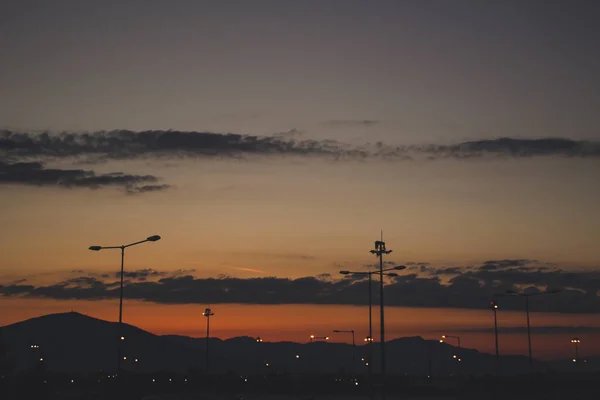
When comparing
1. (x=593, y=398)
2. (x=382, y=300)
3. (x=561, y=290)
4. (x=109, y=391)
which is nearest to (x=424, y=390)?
(x=561, y=290)

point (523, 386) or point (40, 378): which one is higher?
point (40, 378)

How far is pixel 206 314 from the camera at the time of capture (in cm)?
11619

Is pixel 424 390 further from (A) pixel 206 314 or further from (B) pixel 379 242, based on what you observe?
(B) pixel 379 242

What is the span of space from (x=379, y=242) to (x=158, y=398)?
73.5 feet

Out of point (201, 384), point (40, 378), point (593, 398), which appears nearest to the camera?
point (40, 378)

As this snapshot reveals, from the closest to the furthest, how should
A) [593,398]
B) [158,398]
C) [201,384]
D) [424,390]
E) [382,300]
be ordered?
[158,398] < [382,300] < [593,398] < [424,390] < [201,384]

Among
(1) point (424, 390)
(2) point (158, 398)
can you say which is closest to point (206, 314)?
(1) point (424, 390)

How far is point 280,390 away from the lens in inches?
4419

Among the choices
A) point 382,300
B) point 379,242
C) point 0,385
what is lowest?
point 0,385

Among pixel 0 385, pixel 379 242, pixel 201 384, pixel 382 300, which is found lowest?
pixel 201 384

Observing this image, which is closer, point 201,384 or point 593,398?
point 593,398

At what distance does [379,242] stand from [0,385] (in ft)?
103

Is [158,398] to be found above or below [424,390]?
above

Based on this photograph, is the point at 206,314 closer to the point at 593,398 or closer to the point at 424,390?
the point at 424,390
